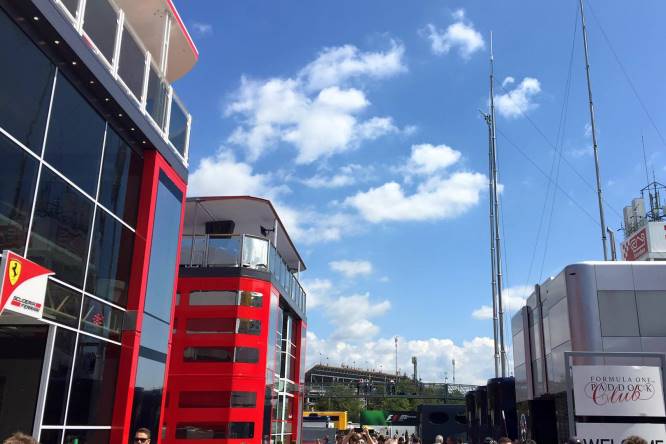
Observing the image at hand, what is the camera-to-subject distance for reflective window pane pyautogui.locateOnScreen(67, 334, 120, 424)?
9.70 metres

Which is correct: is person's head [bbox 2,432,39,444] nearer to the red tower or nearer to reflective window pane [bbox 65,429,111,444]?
reflective window pane [bbox 65,429,111,444]

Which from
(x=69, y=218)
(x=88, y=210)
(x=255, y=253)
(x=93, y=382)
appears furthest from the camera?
(x=255, y=253)

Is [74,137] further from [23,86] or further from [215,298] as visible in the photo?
[215,298]

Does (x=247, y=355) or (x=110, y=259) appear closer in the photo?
(x=110, y=259)

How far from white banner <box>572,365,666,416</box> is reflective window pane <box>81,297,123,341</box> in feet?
23.7

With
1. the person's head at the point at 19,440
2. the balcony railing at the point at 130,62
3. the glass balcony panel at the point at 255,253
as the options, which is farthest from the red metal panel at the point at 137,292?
the glass balcony panel at the point at 255,253

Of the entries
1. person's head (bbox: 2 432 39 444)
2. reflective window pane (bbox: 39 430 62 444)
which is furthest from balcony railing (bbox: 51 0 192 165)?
person's head (bbox: 2 432 39 444)

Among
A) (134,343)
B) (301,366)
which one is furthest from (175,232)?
(301,366)

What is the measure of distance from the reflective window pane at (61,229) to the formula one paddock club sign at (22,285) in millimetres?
358

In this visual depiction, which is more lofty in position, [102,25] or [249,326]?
[102,25]

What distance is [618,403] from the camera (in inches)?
331

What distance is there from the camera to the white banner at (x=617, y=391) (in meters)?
8.41

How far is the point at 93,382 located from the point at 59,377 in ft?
3.80

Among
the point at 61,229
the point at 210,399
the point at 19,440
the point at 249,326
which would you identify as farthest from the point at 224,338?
the point at 19,440
